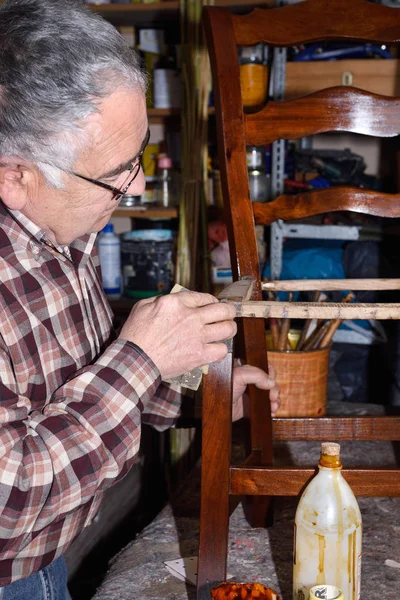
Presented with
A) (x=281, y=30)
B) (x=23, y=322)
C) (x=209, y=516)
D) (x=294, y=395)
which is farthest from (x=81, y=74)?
(x=294, y=395)

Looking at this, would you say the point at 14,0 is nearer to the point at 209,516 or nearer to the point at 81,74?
the point at 81,74

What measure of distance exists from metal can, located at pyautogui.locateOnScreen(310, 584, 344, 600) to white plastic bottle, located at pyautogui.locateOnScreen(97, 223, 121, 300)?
7.22 ft

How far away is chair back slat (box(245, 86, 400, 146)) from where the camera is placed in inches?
46.3

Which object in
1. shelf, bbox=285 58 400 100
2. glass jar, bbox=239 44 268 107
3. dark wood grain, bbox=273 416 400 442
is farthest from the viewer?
glass jar, bbox=239 44 268 107

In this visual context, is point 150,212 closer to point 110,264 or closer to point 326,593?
point 110,264

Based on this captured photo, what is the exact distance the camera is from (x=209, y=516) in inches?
39.2

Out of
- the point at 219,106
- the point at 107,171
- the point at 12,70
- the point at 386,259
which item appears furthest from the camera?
the point at 386,259

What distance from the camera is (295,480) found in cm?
100

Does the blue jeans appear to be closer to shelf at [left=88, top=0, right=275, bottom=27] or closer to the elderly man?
the elderly man

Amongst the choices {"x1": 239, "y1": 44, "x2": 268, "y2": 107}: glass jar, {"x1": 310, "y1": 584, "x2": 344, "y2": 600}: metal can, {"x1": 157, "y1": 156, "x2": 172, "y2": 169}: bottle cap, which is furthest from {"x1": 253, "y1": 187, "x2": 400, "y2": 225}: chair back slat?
{"x1": 157, "y1": 156, "x2": 172, "y2": 169}: bottle cap

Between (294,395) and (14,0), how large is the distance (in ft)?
4.44

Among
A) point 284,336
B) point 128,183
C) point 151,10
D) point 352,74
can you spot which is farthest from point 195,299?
point 151,10

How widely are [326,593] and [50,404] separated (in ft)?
1.31

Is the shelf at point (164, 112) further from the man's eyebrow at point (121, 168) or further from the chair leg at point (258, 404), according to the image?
the man's eyebrow at point (121, 168)
